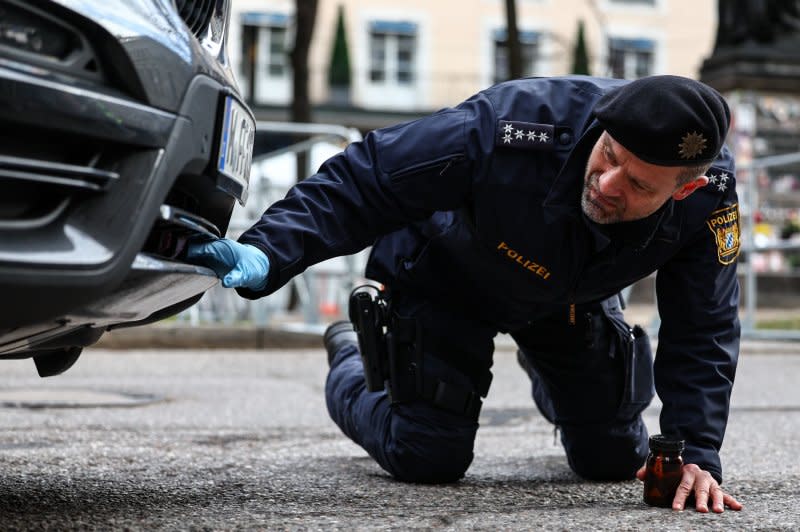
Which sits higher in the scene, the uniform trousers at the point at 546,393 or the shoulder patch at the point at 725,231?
the shoulder patch at the point at 725,231

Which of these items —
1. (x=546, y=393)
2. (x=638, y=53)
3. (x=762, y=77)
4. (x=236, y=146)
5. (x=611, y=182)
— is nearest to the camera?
(x=236, y=146)

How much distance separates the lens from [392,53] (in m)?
33.6

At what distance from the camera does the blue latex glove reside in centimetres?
247

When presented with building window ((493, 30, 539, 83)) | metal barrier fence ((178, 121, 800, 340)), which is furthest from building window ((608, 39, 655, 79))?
metal barrier fence ((178, 121, 800, 340))

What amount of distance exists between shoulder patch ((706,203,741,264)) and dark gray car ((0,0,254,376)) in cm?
135

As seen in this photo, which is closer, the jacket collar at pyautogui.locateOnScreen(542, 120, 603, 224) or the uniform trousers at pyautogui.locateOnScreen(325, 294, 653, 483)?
the jacket collar at pyautogui.locateOnScreen(542, 120, 603, 224)

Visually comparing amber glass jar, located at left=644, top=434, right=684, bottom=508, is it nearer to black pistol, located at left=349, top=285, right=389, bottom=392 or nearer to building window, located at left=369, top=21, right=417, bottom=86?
black pistol, located at left=349, top=285, right=389, bottom=392

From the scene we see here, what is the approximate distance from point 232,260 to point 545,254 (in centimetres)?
80

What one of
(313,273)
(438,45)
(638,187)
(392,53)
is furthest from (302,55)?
(392,53)

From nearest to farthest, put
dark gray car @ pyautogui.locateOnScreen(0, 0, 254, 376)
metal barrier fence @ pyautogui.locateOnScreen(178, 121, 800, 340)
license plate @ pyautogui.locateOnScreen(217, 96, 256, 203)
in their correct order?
dark gray car @ pyautogui.locateOnScreen(0, 0, 254, 376)
license plate @ pyautogui.locateOnScreen(217, 96, 256, 203)
metal barrier fence @ pyautogui.locateOnScreen(178, 121, 800, 340)

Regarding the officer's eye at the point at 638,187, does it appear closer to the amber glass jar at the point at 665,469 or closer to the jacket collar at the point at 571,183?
the jacket collar at the point at 571,183

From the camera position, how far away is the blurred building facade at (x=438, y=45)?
31734mm

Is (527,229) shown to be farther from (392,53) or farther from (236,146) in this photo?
(392,53)

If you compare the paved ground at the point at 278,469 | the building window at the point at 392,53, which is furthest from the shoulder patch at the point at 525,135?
the building window at the point at 392,53
